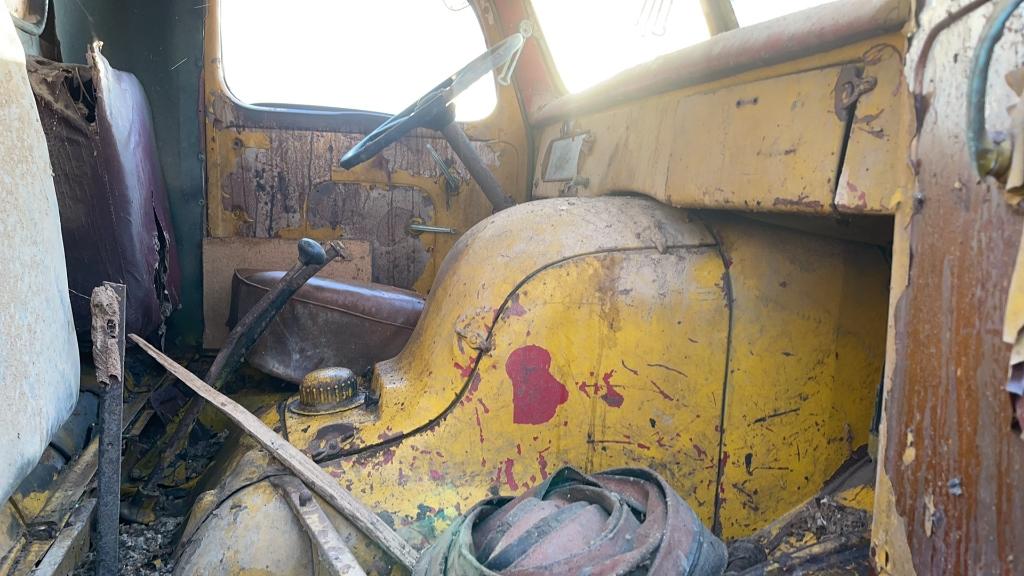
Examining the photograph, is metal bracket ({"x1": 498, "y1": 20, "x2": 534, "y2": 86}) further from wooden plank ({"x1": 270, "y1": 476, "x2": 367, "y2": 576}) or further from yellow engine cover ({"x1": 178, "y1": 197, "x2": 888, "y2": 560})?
wooden plank ({"x1": 270, "y1": 476, "x2": 367, "y2": 576})

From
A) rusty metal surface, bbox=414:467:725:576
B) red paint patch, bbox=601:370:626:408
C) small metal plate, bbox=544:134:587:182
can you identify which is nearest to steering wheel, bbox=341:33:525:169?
small metal plate, bbox=544:134:587:182

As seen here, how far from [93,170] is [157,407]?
0.88 meters

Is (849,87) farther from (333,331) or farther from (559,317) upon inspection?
(333,331)

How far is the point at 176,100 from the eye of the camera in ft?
8.89

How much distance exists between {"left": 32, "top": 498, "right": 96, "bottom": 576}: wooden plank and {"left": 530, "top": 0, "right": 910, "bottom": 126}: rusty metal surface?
5.05 feet

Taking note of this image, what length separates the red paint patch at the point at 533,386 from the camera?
162cm

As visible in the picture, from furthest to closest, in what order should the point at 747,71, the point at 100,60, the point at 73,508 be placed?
the point at 100,60 < the point at 747,71 < the point at 73,508

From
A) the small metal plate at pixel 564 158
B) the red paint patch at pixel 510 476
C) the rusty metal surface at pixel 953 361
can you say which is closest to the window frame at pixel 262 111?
the small metal plate at pixel 564 158

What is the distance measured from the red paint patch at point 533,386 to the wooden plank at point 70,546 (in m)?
0.85

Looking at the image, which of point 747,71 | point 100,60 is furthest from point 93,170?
point 747,71

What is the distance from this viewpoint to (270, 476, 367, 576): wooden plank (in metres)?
1.28

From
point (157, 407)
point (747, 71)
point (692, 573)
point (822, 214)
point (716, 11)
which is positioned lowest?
point (157, 407)

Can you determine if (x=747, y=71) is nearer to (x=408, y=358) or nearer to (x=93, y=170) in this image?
(x=408, y=358)

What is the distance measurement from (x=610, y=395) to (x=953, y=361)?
0.94 metres
